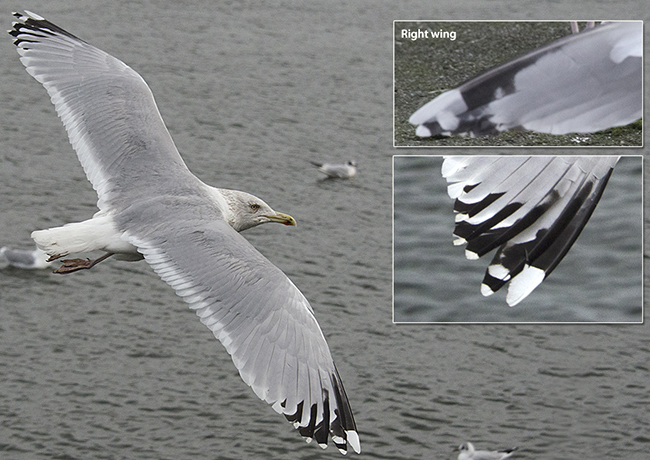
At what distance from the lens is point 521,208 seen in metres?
4.29

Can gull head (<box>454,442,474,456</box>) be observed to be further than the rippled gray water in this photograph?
No

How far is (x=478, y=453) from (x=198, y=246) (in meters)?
2.35

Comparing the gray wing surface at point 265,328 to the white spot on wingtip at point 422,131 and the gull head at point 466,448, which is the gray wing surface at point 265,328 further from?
the white spot on wingtip at point 422,131

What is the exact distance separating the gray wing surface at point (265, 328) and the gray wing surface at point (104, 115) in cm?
41

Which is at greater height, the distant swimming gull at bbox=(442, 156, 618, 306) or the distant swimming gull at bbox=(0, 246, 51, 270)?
the distant swimming gull at bbox=(442, 156, 618, 306)

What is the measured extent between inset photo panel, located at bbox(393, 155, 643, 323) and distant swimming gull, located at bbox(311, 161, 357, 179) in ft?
1.72

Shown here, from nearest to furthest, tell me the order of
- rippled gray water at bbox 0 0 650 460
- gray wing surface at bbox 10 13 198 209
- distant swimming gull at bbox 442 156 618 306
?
1. gray wing surface at bbox 10 13 198 209
2. distant swimming gull at bbox 442 156 618 306
3. rippled gray water at bbox 0 0 650 460

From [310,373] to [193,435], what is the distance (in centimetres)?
213

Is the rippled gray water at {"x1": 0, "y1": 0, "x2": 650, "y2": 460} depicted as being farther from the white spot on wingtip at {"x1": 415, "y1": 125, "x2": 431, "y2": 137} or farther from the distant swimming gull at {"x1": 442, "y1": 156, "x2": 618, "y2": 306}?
the white spot on wingtip at {"x1": 415, "y1": 125, "x2": 431, "y2": 137}

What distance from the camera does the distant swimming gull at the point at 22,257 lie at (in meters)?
5.41

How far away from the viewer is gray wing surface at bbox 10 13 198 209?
10.0 ft

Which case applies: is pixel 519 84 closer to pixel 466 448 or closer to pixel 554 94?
pixel 554 94

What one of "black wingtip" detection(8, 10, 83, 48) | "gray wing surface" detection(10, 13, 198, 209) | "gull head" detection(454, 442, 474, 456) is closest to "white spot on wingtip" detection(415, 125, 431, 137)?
"gull head" detection(454, 442, 474, 456)

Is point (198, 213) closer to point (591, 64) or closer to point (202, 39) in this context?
point (591, 64)
